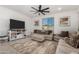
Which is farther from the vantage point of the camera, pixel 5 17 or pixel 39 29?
pixel 39 29

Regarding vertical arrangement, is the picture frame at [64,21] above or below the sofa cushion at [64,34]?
above

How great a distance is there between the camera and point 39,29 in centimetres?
172

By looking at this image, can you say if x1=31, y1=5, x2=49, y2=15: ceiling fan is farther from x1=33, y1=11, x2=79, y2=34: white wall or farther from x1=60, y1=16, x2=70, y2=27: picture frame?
x1=60, y1=16, x2=70, y2=27: picture frame

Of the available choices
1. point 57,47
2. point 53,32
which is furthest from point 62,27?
point 57,47

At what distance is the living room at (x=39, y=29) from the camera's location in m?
1.60

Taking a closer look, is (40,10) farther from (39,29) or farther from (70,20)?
(70,20)

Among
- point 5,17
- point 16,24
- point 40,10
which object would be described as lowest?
point 16,24

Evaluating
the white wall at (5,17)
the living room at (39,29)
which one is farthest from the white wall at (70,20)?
the white wall at (5,17)

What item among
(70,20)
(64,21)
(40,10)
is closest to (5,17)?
(40,10)

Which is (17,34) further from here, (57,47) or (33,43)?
(57,47)

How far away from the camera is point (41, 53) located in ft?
5.36

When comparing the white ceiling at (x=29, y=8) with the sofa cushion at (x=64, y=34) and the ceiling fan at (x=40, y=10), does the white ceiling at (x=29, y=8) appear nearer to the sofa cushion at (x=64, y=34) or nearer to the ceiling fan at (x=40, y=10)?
the ceiling fan at (x=40, y=10)

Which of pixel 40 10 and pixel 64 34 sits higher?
pixel 40 10

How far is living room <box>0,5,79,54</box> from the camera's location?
1.60 meters
